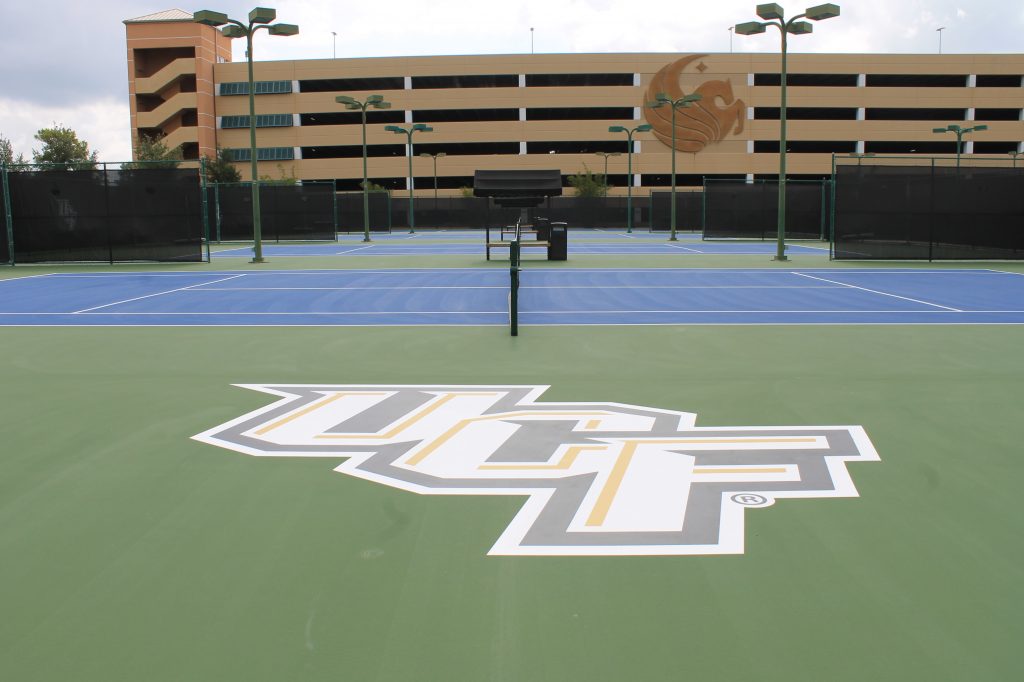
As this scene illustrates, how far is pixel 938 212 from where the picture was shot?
86.8 feet

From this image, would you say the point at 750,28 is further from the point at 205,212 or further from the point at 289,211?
the point at 289,211

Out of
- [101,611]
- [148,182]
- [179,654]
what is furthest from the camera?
[148,182]

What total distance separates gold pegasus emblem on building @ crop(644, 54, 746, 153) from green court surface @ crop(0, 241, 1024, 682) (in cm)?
7654

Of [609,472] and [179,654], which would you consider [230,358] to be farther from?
[179,654]

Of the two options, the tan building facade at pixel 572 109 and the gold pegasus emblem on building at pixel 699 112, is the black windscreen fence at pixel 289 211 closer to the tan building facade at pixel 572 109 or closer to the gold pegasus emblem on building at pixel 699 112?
the tan building facade at pixel 572 109

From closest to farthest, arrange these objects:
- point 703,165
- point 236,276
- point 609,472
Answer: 1. point 609,472
2. point 236,276
3. point 703,165

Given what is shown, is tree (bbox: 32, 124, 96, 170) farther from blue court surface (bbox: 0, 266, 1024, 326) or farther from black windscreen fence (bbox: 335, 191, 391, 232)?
blue court surface (bbox: 0, 266, 1024, 326)

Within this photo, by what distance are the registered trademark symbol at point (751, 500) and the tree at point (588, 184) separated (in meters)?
68.6

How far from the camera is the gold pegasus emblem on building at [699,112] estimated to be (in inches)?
3206

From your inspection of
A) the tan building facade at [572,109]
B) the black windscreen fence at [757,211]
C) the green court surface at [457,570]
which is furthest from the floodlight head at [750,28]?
the tan building facade at [572,109]

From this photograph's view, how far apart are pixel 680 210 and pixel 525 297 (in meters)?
38.0

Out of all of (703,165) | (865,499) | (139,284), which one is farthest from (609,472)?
(703,165)

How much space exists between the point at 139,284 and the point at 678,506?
1809 centimetres

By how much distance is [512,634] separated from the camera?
140 inches
